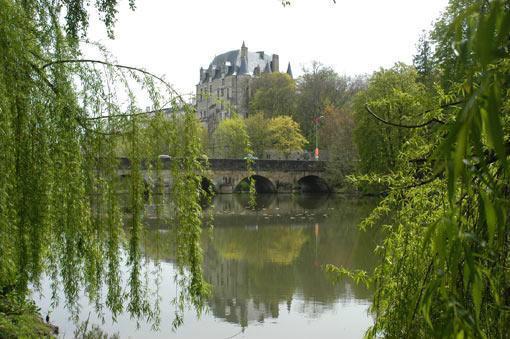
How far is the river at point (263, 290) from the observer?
8156mm

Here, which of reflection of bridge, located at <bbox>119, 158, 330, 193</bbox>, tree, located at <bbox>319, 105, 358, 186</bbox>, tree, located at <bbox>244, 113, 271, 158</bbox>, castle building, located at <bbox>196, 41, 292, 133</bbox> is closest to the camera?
tree, located at <bbox>319, 105, 358, 186</bbox>

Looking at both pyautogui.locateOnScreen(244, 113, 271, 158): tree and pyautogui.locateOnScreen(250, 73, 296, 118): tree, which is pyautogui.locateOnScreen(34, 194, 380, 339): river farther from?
pyautogui.locateOnScreen(250, 73, 296, 118): tree

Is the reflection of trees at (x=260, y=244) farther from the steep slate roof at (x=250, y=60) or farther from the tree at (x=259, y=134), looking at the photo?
the steep slate roof at (x=250, y=60)

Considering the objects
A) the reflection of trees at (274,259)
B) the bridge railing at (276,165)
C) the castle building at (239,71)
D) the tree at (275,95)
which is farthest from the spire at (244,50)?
the reflection of trees at (274,259)

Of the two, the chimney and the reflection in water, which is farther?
the chimney

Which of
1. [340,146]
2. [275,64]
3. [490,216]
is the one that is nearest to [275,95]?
[340,146]

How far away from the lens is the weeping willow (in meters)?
3.57

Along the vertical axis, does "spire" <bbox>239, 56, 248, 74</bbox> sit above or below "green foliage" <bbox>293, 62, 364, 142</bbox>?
above

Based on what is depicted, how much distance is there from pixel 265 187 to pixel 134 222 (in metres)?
43.3

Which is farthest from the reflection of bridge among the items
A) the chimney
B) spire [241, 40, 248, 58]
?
spire [241, 40, 248, 58]

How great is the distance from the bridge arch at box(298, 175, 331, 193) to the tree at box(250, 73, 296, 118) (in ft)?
26.6

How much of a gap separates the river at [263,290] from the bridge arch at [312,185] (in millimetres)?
26415

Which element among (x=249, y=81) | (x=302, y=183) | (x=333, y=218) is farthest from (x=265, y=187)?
(x=249, y=81)

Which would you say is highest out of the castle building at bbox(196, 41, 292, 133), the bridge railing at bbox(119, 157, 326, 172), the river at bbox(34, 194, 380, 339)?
the castle building at bbox(196, 41, 292, 133)
